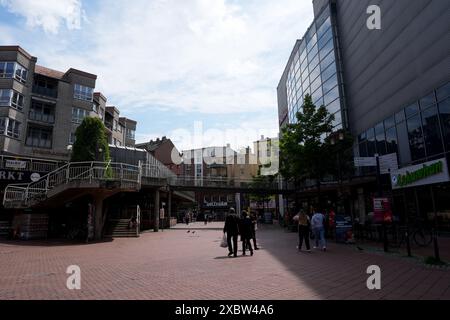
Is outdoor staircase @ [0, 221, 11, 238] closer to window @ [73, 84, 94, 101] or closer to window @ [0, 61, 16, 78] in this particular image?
window @ [0, 61, 16, 78]

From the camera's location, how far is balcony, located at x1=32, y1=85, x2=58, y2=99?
35.0 m

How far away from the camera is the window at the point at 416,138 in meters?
18.0

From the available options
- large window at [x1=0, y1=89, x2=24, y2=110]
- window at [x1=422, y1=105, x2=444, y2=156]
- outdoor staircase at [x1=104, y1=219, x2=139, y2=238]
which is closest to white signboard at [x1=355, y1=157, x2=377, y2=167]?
window at [x1=422, y1=105, x2=444, y2=156]

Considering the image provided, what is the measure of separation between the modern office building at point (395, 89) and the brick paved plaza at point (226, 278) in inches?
375

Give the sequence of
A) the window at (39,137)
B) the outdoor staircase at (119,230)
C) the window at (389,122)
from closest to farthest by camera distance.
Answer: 1. the window at (389,122)
2. the outdoor staircase at (119,230)
3. the window at (39,137)

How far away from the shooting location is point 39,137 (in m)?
34.9

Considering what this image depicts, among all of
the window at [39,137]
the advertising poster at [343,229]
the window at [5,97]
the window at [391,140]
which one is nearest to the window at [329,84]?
the window at [391,140]

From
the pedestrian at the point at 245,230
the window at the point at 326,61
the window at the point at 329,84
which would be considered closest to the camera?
the pedestrian at the point at 245,230

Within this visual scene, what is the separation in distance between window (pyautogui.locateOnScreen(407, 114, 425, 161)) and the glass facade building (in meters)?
8.58

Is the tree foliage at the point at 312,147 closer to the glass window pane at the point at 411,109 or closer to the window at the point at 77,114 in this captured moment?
the glass window pane at the point at 411,109

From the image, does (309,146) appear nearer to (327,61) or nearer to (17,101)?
(327,61)

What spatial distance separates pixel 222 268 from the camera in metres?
8.80

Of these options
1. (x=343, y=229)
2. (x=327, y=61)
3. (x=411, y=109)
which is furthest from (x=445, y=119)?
(x=327, y=61)

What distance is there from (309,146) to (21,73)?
30.9 meters
